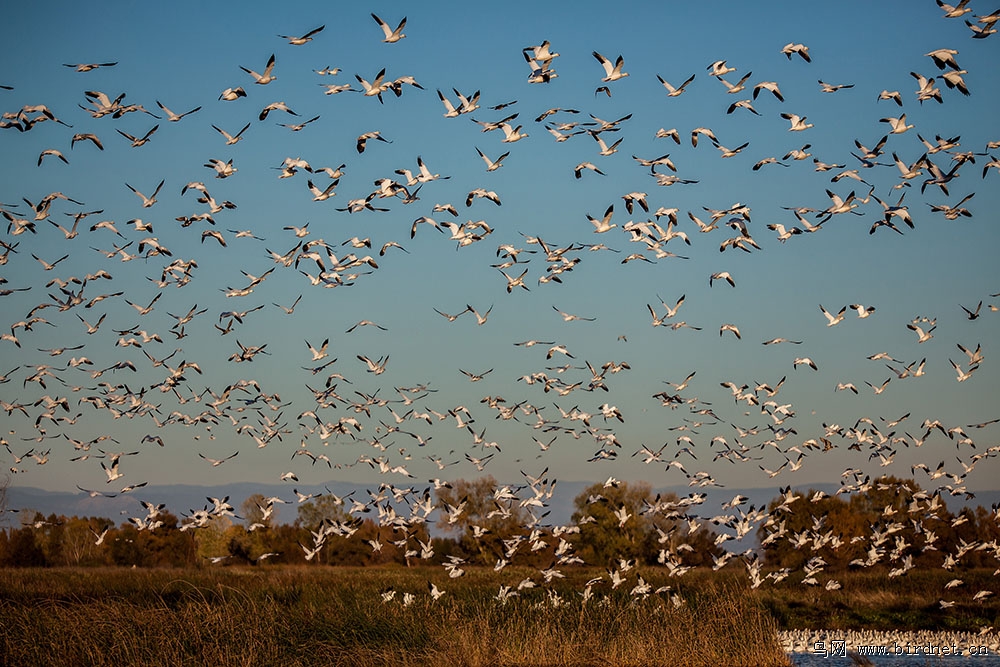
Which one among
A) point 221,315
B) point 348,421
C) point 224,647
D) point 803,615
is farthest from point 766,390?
point 224,647

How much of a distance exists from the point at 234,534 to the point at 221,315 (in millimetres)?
60936

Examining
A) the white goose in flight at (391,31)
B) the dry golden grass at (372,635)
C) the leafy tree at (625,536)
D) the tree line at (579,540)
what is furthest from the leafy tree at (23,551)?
the white goose in flight at (391,31)

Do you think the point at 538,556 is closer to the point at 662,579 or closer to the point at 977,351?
the point at 662,579

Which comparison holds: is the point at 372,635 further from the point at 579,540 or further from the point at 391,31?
the point at 579,540

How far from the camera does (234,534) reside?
288 feet

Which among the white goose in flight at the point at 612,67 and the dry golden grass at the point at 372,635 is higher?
the white goose in flight at the point at 612,67

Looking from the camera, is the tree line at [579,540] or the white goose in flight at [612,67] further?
the tree line at [579,540]

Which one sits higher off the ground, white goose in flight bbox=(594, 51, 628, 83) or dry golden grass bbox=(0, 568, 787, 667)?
white goose in flight bbox=(594, 51, 628, 83)

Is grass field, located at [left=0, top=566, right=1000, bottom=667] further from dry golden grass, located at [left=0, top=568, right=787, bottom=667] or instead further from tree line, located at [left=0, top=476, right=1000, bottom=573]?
tree line, located at [left=0, top=476, right=1000, bottom=573]

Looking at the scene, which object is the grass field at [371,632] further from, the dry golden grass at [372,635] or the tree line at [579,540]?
the tree line at [579,540]

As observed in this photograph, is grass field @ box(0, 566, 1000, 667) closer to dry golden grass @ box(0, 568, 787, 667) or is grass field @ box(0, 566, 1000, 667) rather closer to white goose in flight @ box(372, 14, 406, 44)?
dry golden grass @ box(0, 568, 787, 667)

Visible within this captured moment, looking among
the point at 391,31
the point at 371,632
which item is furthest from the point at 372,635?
the point at 391,31

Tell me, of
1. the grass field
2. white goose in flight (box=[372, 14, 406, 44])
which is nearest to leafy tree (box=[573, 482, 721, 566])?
the grass field

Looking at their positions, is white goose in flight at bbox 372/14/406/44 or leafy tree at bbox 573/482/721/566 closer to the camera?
white goose in flight at bbox 372/14/406/44
